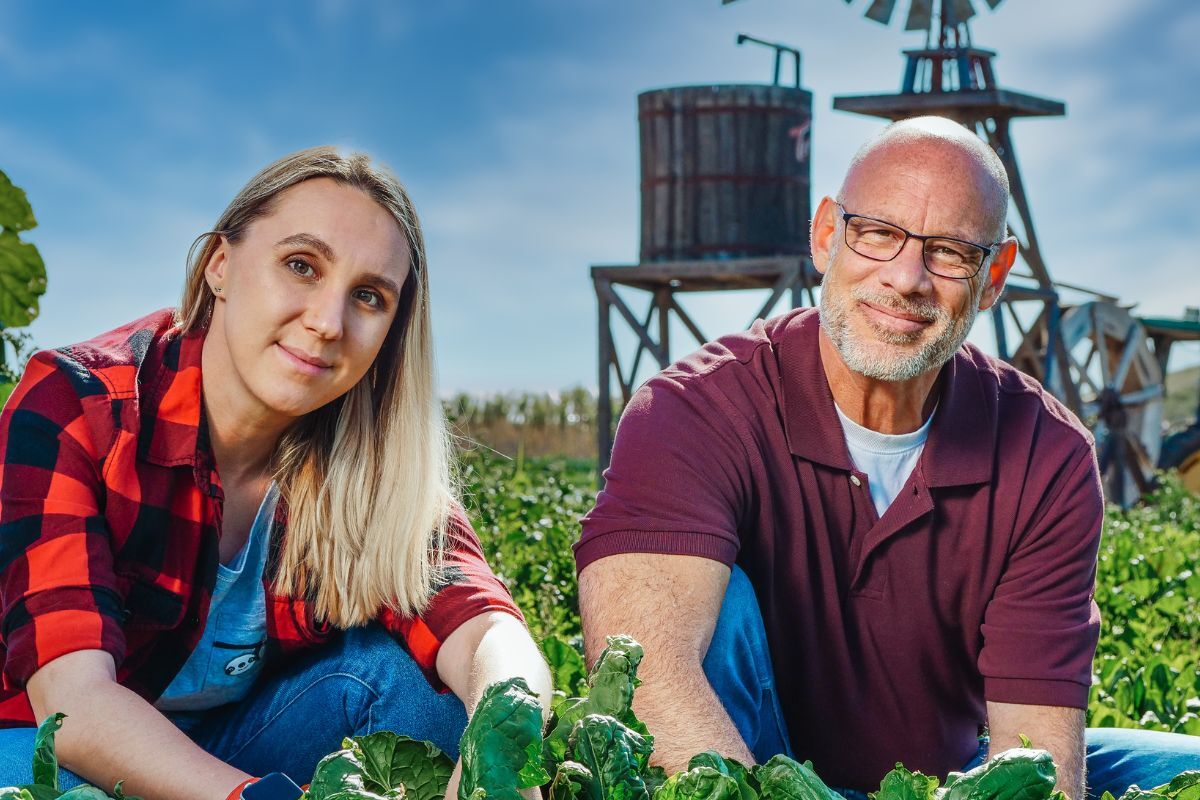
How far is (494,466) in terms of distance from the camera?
7.04m

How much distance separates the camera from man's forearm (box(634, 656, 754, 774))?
2238 millimetres

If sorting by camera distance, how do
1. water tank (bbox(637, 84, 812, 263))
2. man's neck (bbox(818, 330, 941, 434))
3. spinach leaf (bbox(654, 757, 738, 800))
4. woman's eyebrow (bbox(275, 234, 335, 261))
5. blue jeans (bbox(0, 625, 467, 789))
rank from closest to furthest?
spinach leaf (bbox(654, 757, 738, 800)), woman's eyebrow (bbox(275, 234, 335, 261)), blue jeans (bbox(0, 625, 467, 789)), man's neck (bbox(818, 330, 941, 434)), water tank (bbox(637, 84, 812, 263))

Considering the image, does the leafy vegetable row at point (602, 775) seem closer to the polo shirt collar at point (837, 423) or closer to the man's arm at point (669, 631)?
the man's arm at point (669, 631)

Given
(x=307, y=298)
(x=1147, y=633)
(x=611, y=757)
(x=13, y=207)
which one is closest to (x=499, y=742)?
(x=611, y=757)

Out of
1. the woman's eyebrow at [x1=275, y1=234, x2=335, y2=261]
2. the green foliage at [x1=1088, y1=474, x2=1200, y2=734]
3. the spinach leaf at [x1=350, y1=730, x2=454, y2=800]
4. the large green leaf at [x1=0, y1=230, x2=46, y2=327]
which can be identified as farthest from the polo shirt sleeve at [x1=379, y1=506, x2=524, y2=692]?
the large green leaf at [x1=0, y1=230, x2=46, y2=327]

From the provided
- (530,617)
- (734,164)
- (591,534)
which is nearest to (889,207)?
(591,534)

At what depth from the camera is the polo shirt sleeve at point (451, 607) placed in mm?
2418

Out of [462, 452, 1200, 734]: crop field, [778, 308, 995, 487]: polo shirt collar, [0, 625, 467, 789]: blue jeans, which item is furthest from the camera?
[462, 452, 1200, 734]: crop field

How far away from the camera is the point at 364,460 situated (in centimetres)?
256

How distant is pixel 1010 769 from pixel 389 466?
1576mm

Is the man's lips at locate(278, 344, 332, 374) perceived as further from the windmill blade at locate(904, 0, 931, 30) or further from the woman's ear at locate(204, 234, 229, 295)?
the windmill blade at locate(904, 0, 931, 30)

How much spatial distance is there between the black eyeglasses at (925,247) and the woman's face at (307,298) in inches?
40.2

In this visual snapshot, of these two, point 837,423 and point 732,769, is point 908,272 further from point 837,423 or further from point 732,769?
point 732,769

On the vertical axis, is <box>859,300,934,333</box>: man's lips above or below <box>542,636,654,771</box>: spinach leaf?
above
